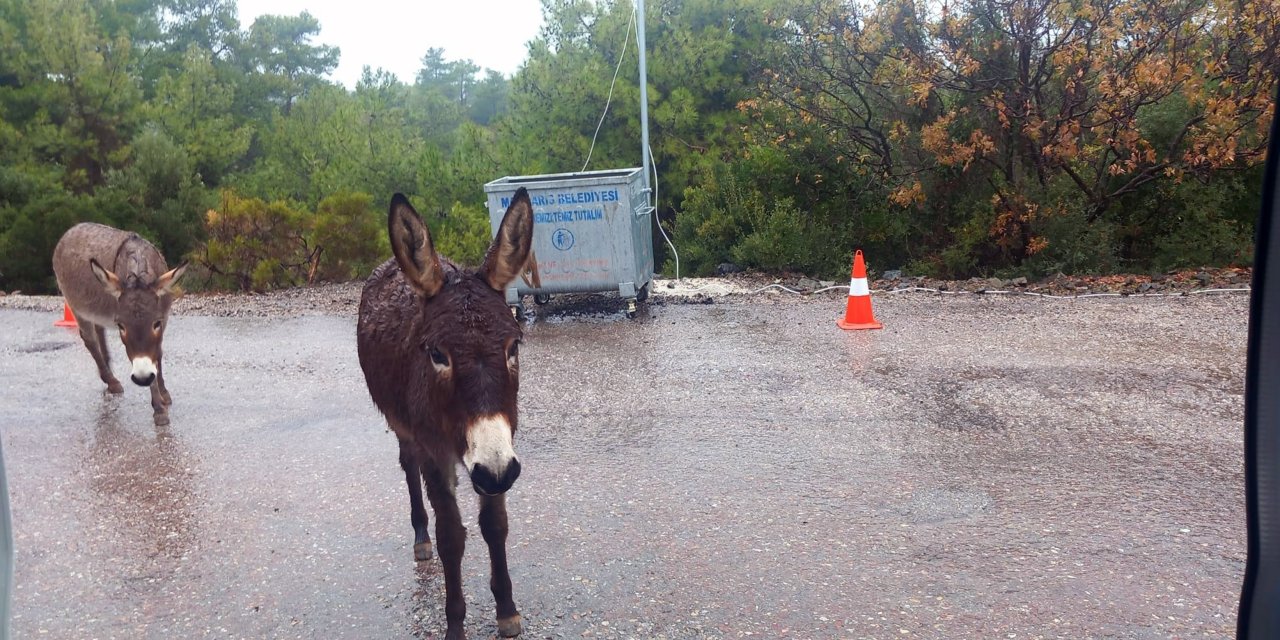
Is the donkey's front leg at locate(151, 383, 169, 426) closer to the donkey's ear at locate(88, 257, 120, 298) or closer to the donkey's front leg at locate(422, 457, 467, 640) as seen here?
the donkey's ear at locate(88, 257, 120, 298)

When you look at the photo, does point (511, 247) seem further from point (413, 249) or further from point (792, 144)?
point (792, 144)

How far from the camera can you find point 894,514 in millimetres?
4586

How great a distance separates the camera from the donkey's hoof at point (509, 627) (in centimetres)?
359

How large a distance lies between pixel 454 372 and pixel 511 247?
0.59m

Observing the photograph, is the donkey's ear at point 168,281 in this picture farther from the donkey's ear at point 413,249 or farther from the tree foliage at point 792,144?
the tree foliage at point 792,144

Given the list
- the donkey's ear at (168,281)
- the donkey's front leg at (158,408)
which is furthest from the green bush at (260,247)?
the donkey's front leg at (158,408)

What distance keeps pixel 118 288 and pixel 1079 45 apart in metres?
11.1

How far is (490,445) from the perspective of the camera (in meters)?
2.74

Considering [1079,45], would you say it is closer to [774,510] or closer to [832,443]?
[832,443]

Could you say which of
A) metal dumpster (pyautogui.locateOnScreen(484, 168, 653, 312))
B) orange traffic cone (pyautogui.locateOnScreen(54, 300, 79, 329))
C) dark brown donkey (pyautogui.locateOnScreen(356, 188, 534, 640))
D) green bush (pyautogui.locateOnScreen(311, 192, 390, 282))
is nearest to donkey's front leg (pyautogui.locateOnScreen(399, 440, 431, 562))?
dark brown donkey (pyautogui.locateOnScreen(356, 188, 534, 640))

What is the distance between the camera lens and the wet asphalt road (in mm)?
3736

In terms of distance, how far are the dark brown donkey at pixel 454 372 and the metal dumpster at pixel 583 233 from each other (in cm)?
640

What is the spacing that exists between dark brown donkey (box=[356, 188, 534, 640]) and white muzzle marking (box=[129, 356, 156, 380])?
3.27 metres

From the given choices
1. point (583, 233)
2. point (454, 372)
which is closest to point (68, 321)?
point (583, 233)
